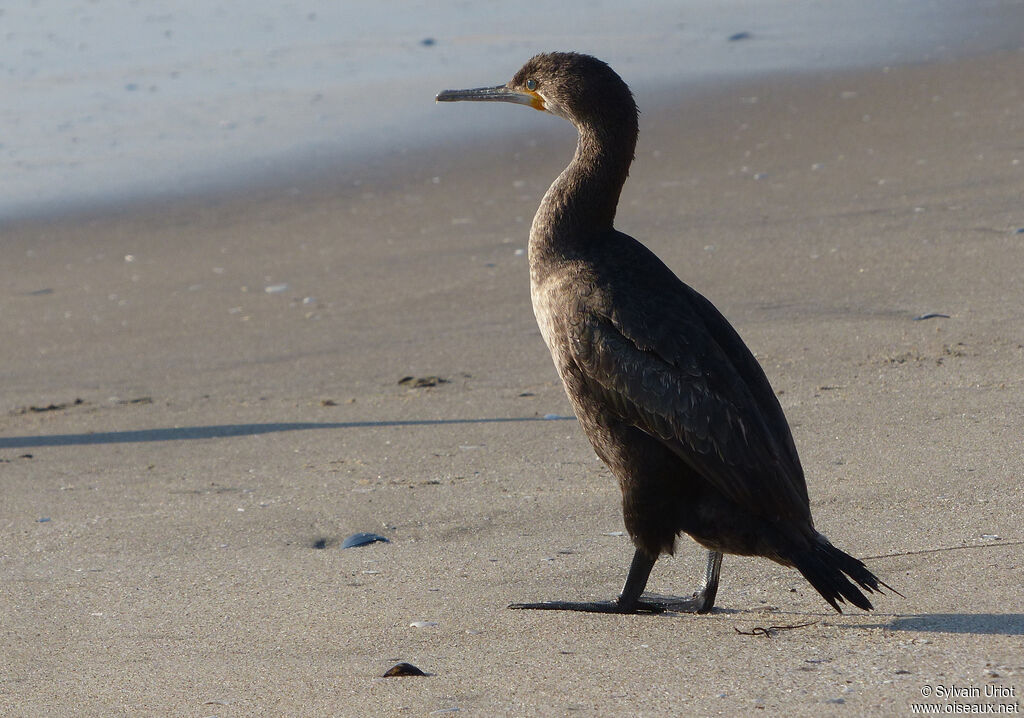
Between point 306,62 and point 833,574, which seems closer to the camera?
point 833,574

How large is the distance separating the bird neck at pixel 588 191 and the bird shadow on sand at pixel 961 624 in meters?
1.53

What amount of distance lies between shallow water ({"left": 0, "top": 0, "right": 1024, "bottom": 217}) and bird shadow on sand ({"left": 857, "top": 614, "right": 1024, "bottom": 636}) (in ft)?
32.5

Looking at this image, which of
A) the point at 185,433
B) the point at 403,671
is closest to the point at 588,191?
the point at 403,671

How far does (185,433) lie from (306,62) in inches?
512

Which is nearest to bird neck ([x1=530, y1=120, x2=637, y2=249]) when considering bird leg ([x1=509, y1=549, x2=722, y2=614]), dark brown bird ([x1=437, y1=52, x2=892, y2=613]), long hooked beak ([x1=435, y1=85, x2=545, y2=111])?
dark brown bird ([x1=437, y1=52, x2=892, y2=613])

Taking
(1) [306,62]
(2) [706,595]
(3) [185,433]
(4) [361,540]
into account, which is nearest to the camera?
(2) [706,595]

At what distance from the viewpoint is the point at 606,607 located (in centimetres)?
404

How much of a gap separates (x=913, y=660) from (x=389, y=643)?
145 cm

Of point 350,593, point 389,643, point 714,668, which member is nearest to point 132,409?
point 350,593

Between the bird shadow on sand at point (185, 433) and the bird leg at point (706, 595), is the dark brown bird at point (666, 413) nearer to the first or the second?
the bird leg at point (706, 595)

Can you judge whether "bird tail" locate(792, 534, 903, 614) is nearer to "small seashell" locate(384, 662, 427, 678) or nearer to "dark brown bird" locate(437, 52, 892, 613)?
"dark brown bird" locate(437, 52, 892, 613)

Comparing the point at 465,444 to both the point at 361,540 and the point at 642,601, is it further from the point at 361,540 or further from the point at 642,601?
the point at 642,601

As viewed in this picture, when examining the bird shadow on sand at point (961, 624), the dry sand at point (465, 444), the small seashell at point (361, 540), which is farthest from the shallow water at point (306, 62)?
the bird shadow on sand at point (961, 624)

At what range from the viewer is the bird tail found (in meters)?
3.55
